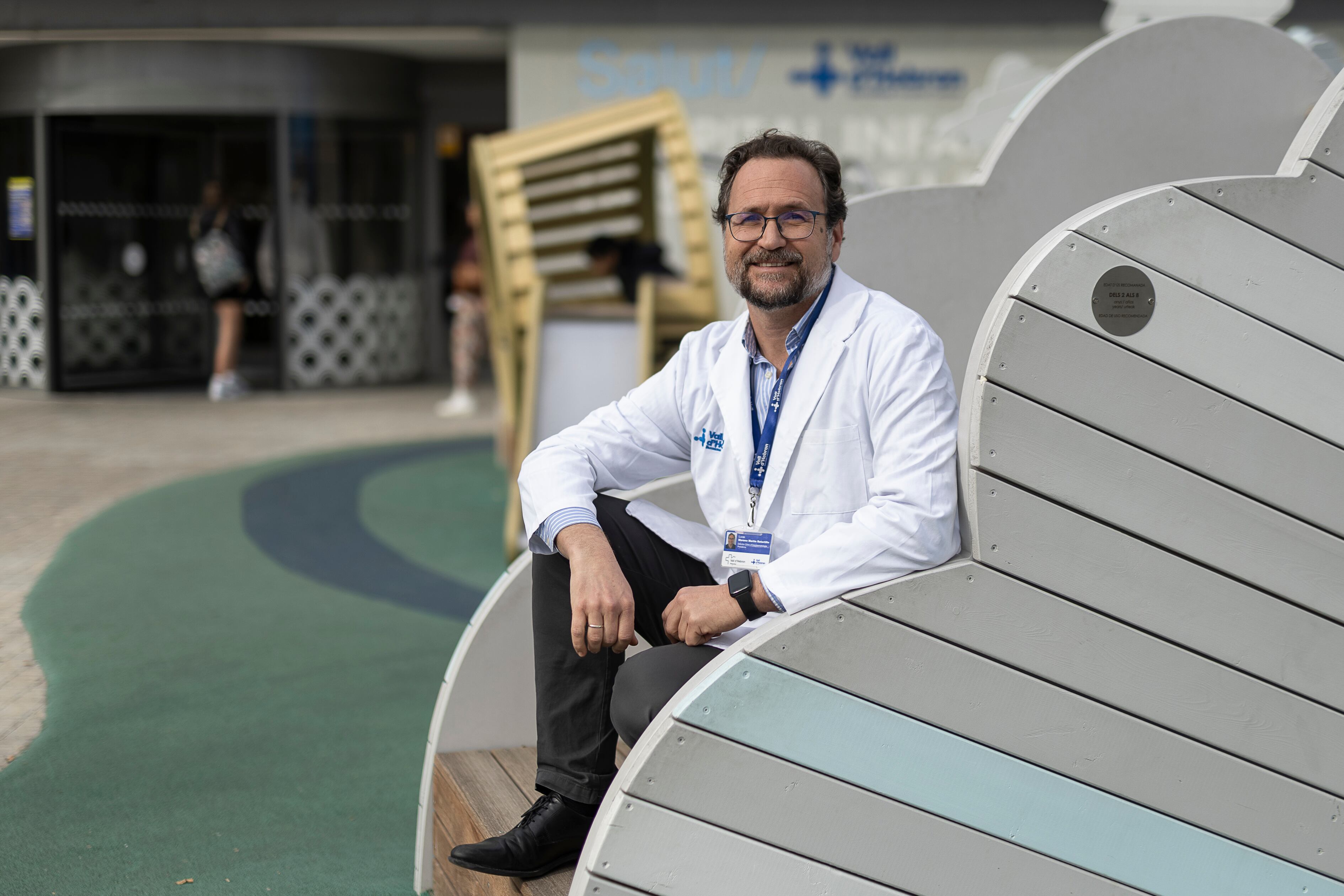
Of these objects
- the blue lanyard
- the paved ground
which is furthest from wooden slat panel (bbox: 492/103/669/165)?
the blue lanyard

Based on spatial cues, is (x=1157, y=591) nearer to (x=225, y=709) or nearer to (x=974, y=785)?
(x=974, y=785)

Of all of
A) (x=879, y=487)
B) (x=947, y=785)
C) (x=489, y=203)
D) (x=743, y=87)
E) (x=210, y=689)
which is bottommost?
(x=210, y=689)

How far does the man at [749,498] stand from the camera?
6.89ft

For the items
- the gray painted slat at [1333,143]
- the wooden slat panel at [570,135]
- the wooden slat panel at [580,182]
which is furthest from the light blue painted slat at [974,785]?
the wooden slat panel at [580,182]

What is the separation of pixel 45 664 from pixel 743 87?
8.50 metres

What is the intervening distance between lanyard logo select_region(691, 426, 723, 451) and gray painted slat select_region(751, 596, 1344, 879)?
0.51 metres

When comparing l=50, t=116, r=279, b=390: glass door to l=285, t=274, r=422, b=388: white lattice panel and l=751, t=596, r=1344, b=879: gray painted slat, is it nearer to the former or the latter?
l=285, t=274, r=422, b=388: white lattice panel

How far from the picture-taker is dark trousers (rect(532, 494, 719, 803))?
222cm

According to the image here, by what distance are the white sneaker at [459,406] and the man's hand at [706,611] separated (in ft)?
28.4

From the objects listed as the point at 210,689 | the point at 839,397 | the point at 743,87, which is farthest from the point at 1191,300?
the point at 743,87

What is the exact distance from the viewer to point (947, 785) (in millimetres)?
2055

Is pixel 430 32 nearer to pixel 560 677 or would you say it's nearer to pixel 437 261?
pixel 437 261

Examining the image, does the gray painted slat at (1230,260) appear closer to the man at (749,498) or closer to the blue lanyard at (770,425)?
the man at (749,498)

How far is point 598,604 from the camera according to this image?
222 cm
